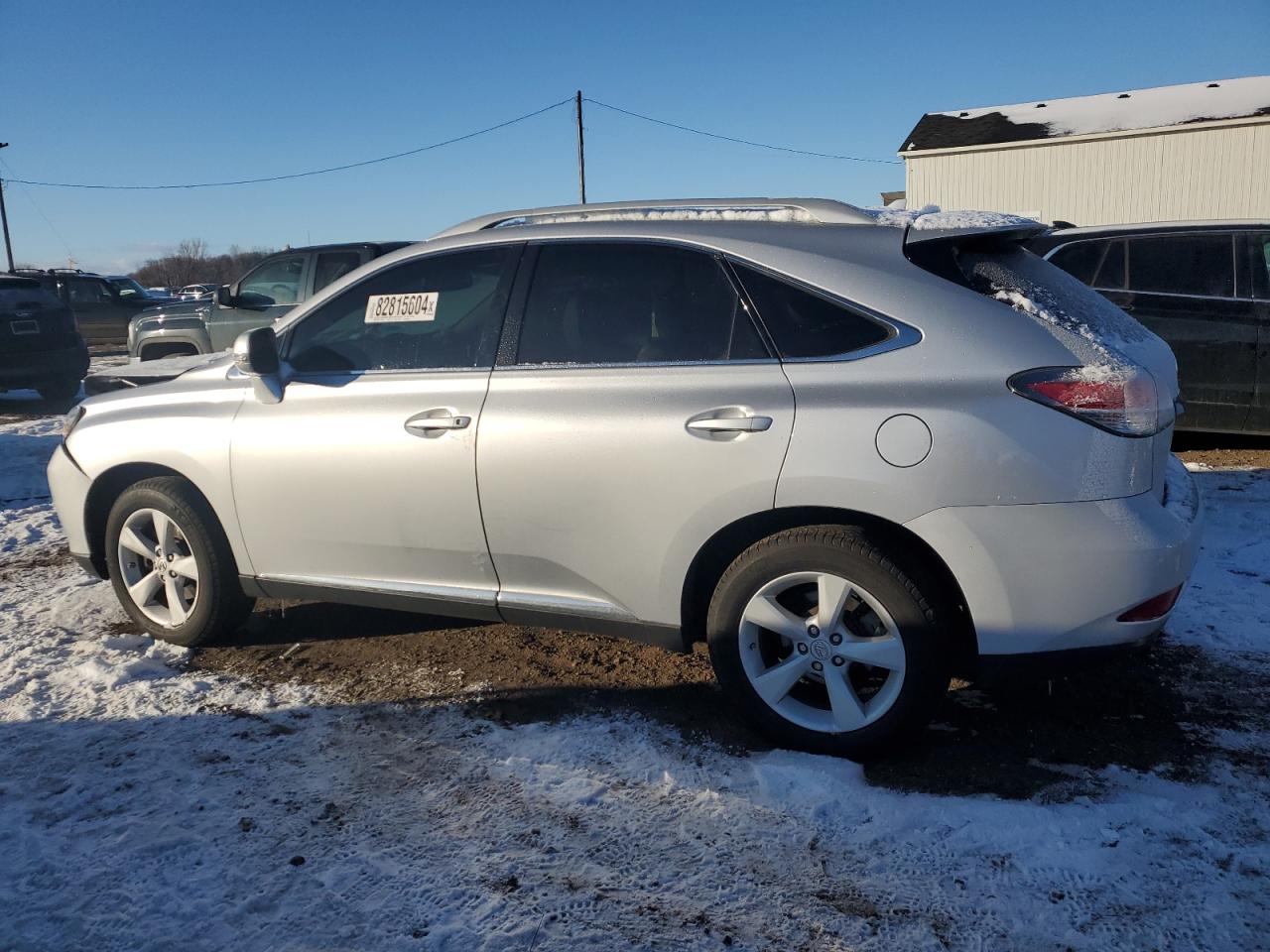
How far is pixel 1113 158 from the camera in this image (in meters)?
20.0

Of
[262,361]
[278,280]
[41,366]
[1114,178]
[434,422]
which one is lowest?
[434,422]

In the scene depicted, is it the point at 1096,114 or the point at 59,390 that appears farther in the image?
the point at 1096,114

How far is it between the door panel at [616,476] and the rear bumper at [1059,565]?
61 cm

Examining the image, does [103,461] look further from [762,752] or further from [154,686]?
[762,752]

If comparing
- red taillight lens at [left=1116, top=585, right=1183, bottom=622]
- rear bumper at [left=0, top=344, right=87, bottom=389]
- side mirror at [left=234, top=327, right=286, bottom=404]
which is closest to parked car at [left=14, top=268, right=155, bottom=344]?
rear bumper at [left=0, top=344, right=87, bottom=389]

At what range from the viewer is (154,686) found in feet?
12.8

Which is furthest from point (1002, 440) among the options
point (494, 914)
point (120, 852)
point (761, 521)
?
point (120, 852)

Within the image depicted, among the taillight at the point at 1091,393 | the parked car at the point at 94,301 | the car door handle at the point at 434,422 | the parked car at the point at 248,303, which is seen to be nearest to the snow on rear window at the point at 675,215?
the car door handle at the point at 434,422

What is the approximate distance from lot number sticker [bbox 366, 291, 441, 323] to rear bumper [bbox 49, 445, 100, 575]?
1.69 meters

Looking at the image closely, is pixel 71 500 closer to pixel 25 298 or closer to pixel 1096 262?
pixel 1096 262

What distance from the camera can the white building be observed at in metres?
19.0

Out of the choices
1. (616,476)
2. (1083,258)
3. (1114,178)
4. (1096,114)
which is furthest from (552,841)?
(1096,114)

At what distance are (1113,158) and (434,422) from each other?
2068cm

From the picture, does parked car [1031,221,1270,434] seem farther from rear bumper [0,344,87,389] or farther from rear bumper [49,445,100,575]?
rear bumper [0,344,87,389]
